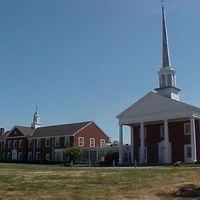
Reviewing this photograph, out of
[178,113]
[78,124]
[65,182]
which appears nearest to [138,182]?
[65,182]

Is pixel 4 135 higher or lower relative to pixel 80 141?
higher

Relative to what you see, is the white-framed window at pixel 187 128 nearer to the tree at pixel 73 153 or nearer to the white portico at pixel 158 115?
the white portico at pixel 158 115

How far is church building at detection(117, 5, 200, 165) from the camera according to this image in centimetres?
5694

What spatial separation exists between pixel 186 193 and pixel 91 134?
68.5 metres

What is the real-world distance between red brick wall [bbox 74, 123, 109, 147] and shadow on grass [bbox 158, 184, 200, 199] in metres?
63.7

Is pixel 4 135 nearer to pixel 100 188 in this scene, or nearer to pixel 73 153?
pixel 73 153

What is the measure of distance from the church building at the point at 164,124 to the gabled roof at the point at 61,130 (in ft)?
69.6

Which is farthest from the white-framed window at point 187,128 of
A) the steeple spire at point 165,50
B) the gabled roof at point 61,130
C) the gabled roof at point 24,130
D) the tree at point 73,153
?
the gabled roof at point 24,130

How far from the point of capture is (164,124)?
193ft

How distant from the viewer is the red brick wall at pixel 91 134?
8431 centimetres

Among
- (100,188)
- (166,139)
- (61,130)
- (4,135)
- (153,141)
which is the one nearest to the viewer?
(100,188)

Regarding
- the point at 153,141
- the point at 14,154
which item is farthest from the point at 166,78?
the point at 14,154

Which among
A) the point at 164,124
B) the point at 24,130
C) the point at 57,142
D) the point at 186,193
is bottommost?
the point at 186,193

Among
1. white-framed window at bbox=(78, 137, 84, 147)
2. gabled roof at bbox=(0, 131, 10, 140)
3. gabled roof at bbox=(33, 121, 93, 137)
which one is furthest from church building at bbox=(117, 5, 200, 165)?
gabled roof at bbox=(0, 131, 10, 140)
